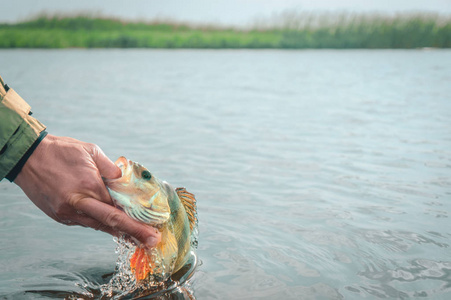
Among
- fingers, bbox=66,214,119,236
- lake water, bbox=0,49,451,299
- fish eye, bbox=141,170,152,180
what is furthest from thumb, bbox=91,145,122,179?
lake water, bbox=0,49,451,299

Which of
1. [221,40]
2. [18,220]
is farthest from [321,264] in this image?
[221,40]

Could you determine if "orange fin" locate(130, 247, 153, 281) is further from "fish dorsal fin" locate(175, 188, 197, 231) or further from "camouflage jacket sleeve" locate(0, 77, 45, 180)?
"camouflage jacket sleeve" locate(0, 77, 45, 180)

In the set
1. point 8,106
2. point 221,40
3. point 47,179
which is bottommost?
point 221,40

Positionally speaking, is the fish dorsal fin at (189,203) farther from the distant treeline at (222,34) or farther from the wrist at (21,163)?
A: the distant treeline at (222,34)

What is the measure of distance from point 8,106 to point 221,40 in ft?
121

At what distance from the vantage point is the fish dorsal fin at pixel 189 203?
12.1 feet

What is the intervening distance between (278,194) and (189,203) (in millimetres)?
2236

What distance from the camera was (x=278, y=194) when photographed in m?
5.79

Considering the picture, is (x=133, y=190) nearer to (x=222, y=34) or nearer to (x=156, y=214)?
(x=156, y=214)

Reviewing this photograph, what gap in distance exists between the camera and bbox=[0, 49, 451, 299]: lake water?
3850 mm

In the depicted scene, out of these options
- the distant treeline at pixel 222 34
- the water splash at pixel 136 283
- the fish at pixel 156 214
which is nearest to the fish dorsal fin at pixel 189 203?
the fish at pixel 156 214

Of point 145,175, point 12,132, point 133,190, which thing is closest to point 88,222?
point 133,190

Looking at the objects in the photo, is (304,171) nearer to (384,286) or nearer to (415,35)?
(384,286)

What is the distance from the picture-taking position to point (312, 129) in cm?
978
